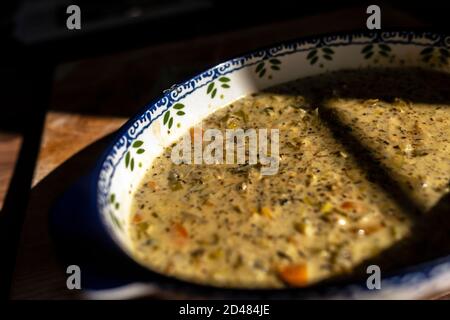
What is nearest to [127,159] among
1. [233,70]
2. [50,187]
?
[50,187]

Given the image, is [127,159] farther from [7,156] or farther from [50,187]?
[7,156]

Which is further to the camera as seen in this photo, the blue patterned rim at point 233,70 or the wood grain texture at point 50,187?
the wood grain texture at point 50,187

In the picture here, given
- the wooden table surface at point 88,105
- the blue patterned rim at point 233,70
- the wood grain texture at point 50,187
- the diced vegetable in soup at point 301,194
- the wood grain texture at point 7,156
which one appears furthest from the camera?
the wood grain texture at point 7,156

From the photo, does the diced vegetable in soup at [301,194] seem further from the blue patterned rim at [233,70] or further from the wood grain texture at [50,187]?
the wood grain texture at [50,187]

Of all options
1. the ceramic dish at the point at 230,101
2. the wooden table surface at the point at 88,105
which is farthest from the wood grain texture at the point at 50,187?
the ceramic dish at the point at 230,101

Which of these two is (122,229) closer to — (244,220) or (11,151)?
(244,220)

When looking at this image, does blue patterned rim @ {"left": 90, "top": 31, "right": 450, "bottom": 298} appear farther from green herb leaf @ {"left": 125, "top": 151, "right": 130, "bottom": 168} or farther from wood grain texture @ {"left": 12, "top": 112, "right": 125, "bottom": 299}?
wood grain texture @ {"left": 12, "top": 112, "right": 125, "bottom": 299}

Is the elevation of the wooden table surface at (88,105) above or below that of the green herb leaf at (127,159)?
above
